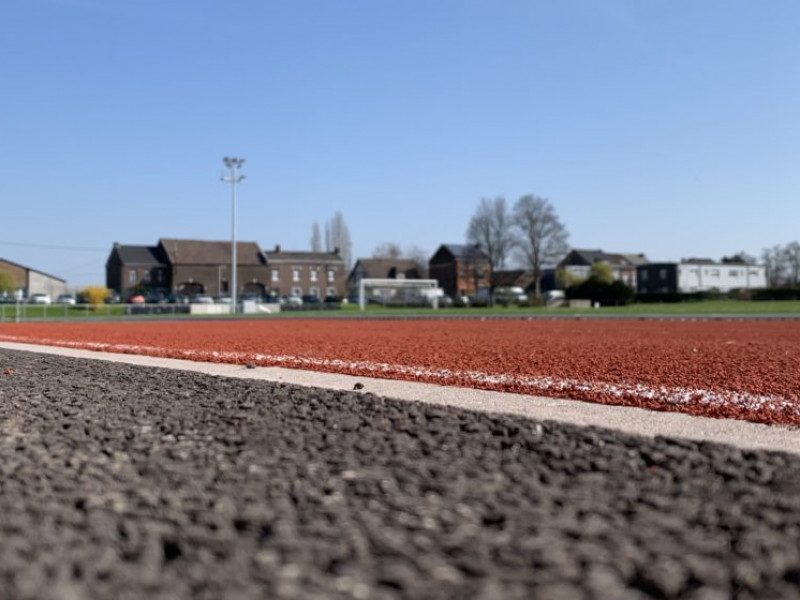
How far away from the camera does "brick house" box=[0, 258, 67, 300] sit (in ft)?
315

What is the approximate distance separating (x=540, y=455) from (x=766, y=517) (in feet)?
4.93

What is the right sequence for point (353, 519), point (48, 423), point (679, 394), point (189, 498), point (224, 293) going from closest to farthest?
point (353, 519)
point (189, 498)
point (48, 423)
point (679, 394)
point (224, 293)

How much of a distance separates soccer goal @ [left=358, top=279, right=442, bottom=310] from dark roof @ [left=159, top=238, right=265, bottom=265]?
35358mm

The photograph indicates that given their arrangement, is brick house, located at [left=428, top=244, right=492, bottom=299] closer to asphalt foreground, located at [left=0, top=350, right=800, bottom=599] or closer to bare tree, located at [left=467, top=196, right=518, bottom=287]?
bare tree, located at [left=467, top=196, right=518, bottom=287]

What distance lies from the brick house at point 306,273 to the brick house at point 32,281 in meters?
29.3

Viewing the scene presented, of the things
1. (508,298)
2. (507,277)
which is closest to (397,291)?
(508,298)

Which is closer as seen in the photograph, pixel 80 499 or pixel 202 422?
pixel 80 499

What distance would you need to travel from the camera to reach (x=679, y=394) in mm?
8109

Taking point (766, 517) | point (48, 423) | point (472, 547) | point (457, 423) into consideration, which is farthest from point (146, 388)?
point (766, 517)

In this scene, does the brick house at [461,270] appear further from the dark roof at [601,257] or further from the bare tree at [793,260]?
the bare tree at [793,260]

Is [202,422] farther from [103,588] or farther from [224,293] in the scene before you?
[224,293]

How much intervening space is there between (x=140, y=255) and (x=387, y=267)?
3611 cm

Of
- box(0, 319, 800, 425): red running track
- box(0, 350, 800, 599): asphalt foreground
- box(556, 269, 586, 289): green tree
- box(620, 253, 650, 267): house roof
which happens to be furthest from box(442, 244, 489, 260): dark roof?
box(0, 350, 800, 599): asphalt foreground

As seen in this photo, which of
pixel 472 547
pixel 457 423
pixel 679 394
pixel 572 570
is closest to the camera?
pixel 572 570
